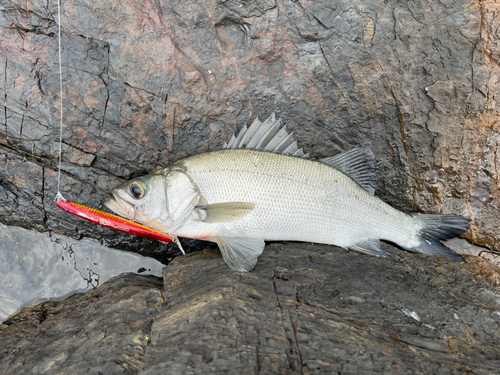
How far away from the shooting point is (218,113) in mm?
3748

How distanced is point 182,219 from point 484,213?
3.01m

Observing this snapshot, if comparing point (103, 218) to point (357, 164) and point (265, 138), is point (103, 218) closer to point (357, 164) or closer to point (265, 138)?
point (265, 138)

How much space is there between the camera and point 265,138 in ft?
11.8

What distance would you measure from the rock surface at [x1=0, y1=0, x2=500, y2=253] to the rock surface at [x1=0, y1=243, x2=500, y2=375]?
1079 millimetres

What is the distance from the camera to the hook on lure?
367cm

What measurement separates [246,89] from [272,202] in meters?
1.15

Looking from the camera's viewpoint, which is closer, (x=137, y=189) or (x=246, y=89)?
(x=137, y=189)

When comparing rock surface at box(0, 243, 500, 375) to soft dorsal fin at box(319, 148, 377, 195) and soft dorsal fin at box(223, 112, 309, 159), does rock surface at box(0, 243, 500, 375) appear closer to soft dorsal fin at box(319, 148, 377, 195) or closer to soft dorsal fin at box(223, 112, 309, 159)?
soft dorsal fin at box(319, 148, 377, 195)

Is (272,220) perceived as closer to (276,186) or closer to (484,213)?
(276,186)

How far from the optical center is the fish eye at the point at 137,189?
338 centimetres

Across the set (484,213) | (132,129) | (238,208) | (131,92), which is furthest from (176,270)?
(484,213)

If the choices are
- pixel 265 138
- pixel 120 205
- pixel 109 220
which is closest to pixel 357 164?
pixel 265 138

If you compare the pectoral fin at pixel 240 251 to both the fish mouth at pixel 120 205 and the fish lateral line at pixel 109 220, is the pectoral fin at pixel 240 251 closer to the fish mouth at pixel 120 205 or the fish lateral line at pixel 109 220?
the fish lateral line at pixel 109 220

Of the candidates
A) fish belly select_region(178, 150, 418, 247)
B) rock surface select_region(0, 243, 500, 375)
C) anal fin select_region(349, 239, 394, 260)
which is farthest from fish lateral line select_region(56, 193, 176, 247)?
anal fin select_region(349, 239, 394, 260)
